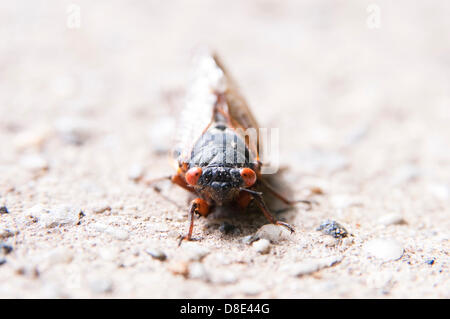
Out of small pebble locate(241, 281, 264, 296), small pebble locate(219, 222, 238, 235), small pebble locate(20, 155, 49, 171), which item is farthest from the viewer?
small pebble locate(20, 155, 49, 171)

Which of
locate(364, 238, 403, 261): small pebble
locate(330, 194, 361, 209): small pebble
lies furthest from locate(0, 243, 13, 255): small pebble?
locate(330, 194, 361, 209): small pebble

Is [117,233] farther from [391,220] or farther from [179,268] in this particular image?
[391,220]

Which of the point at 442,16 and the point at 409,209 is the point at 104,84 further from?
the point at 442,16

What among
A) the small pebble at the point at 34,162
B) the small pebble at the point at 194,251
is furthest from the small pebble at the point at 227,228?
the small pebble at the point at 34,162

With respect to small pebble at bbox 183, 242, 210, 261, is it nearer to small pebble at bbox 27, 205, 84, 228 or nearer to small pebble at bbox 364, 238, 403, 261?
small pebble at bbox 27, 205, 84, 228

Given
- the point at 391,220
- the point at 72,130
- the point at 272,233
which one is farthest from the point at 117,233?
the point at 391,220

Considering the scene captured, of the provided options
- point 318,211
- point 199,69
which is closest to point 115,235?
point 318,211
